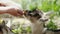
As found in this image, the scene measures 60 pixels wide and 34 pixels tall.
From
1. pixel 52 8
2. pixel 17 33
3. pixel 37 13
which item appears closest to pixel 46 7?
pixel 52 8

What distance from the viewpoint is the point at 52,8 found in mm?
1110

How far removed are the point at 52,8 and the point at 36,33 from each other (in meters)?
0.23

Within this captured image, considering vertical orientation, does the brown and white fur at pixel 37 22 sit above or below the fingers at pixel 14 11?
below

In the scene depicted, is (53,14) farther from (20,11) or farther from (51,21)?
(20,11)

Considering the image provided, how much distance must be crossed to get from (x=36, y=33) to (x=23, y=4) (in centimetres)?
29

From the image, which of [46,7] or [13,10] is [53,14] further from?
[13,10]

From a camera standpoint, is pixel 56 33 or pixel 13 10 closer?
pixel 56 33

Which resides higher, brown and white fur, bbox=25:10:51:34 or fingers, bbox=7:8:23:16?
fingers, bbox=7:8:23:16

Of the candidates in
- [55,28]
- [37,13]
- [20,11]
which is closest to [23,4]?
[20,11]

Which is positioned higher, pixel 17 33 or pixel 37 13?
pixel 37 13

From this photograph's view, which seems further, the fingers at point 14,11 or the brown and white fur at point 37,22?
the fingers at point 14,11

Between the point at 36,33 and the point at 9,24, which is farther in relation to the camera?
the point at 9,24

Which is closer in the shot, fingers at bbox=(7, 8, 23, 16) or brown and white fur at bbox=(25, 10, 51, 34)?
brown and white fur at bbox=(25, 10, 51, 34)

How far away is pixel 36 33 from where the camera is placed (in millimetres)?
1027
